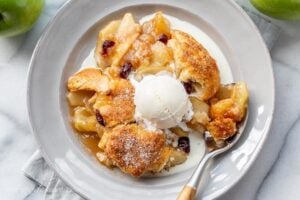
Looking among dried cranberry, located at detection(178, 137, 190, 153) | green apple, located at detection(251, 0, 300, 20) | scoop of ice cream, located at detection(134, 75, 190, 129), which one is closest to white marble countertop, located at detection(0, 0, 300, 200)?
green apple, located at detection(251, 0, 300, 20)

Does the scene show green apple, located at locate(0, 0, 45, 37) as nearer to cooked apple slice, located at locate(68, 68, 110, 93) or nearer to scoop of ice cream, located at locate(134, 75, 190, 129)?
cooked apple slice, located at locate(68, 68, 110, 93)

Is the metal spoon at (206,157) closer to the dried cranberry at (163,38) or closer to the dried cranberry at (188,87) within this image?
the dried cranberry at (188,87)

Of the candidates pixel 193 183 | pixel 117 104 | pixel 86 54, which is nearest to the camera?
pixel 193 183

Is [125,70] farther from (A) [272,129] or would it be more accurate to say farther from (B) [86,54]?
(A) [272,129]

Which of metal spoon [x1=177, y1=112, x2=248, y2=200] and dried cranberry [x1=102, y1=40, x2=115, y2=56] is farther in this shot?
dried cranberry [x1=102, y1=40, x2=115, y2=56]

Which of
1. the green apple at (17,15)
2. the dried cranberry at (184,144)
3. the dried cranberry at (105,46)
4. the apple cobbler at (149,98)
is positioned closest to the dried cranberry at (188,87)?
the apple cobbler at (149,98)

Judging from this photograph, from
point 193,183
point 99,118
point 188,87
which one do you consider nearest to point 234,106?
point 188,87

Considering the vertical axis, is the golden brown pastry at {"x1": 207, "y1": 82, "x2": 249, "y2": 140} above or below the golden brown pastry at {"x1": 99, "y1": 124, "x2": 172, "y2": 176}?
above
